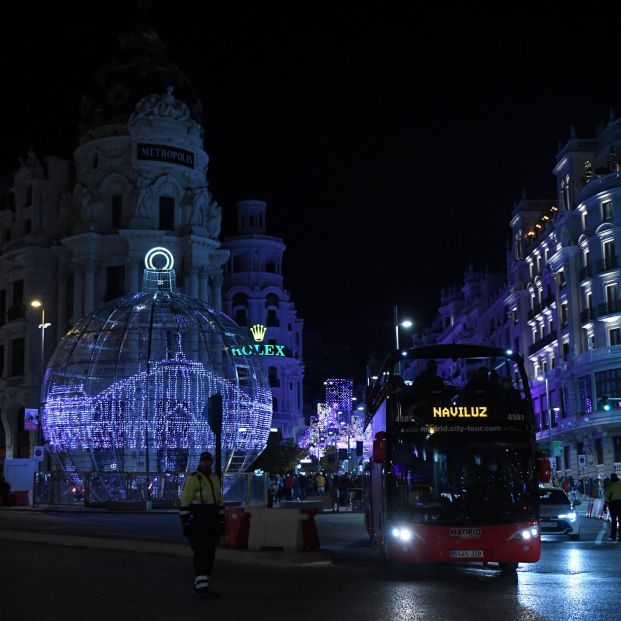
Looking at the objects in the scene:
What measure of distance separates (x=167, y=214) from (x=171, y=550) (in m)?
47.1

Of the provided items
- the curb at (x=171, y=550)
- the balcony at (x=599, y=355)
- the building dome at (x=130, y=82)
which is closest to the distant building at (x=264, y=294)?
the building dome at (x=130, y=82)

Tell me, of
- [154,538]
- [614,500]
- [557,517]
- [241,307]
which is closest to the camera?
[154,538]

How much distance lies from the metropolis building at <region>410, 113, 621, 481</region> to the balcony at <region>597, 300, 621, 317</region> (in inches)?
2.4

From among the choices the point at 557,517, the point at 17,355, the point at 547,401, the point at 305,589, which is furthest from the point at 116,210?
the point at 305,589

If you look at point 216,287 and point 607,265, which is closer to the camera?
point 607,265

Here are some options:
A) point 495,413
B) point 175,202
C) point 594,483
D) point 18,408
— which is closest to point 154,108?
point 175,202

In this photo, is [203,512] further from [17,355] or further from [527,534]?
[17,355]

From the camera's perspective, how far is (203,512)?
12453 millimetres

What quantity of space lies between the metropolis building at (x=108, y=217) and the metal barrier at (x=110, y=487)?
23531 millimetres

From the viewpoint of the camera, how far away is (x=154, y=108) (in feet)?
203

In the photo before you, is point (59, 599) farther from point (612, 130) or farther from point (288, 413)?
point (288, 413)

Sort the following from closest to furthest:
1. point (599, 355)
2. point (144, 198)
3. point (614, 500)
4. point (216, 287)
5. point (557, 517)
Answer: point (614, 500) → point (557, 517) → point (599, 355) → point (144, 198) → point (216, 287)

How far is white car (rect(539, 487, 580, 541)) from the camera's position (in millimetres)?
23328

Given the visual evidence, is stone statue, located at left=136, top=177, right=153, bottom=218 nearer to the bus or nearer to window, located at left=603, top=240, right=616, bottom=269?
window, located at left=603, top=240, right=616, bottom=269
